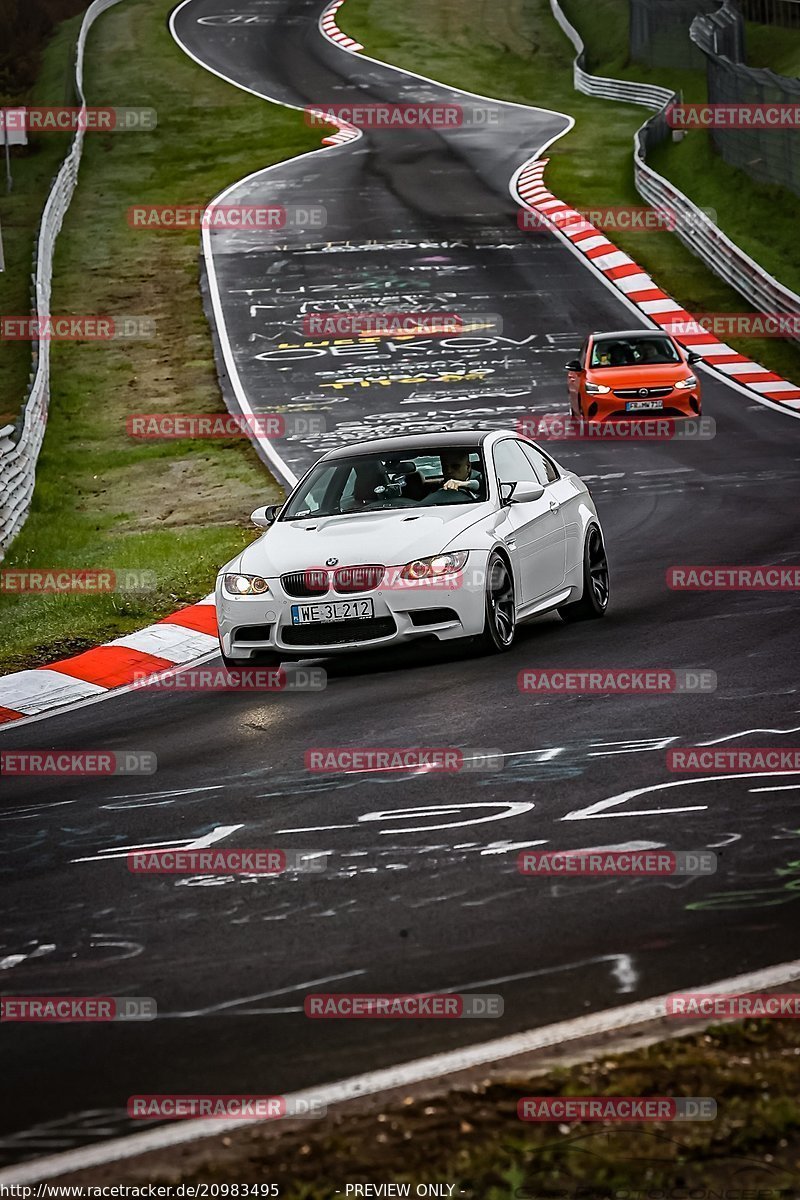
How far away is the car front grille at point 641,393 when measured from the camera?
77.8 ft

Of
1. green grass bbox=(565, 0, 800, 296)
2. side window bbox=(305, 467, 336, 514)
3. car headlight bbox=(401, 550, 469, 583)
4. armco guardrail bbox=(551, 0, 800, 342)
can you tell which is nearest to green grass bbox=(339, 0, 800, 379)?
green grass bbox=(565, 0, 800, 296)

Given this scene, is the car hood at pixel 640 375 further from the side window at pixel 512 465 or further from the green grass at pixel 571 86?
the side window at pixel 512 465

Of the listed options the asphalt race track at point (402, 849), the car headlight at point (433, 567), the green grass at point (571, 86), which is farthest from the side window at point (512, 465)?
the green grass at point (571, 86)

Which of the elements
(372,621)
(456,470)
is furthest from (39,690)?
(456,470)

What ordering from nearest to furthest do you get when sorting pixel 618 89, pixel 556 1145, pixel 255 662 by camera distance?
pixel 556 1145
pixel 255 662
pixel 618 89

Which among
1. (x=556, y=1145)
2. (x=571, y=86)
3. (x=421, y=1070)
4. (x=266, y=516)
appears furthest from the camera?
(x=571, y=86)

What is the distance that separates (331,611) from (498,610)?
112cm

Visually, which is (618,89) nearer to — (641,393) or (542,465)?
(641,393)

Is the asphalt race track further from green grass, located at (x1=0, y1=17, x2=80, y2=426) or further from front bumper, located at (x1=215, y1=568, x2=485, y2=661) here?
green grass, located at (x1=0, y1=17, x2=80, y2=426)

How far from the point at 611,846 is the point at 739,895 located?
0.81 m

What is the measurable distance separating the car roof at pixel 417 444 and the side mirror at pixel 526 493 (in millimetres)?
506

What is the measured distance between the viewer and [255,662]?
11.4 meters

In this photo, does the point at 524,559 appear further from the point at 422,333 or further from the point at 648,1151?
the point at 422,333

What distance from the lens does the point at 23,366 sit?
30219 mm
